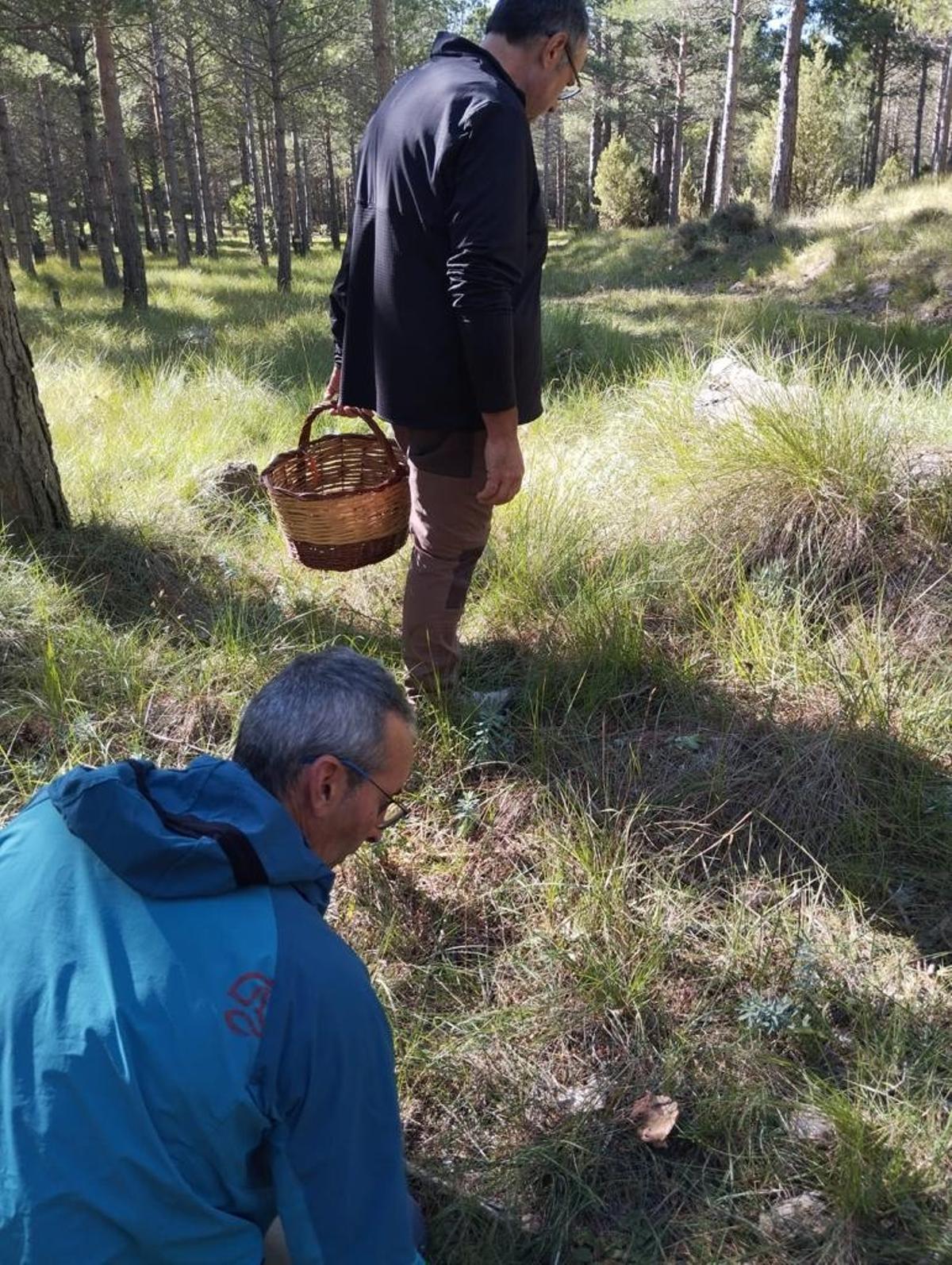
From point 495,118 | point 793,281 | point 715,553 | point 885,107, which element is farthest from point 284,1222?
point 885,107

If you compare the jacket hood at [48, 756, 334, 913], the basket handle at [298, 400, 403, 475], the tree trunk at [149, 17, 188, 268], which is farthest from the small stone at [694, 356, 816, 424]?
the tree trunk at [149, 17, 188, 268]

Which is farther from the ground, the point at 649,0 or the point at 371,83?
the point at 649,0

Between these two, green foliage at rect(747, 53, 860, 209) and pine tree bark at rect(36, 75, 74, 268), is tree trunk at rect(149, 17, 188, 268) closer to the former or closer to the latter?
pine tree bark at rect(36, 75, 74, 268)

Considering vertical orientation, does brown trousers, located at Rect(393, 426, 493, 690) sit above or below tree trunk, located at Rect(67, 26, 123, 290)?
below

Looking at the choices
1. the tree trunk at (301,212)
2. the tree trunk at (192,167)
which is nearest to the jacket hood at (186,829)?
the tree trunk at (192,167)

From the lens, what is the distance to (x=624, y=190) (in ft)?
92.8

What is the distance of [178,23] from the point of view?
17859mm

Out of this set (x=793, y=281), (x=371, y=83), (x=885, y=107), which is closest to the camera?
(x=793, y=281)

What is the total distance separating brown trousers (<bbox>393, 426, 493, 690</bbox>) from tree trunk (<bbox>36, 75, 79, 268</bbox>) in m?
17.8

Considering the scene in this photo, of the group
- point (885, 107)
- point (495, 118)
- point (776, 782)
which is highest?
point (885, 107)

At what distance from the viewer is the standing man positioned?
240cm

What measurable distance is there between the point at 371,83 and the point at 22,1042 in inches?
881

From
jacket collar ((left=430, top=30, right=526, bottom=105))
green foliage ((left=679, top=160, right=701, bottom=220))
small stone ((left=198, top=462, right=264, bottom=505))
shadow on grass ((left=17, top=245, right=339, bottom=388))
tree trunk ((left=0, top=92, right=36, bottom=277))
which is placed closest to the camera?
jacket collar ((left=430, top=30, right=526, bottom=105))

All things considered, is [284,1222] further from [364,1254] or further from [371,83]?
[371,83]
